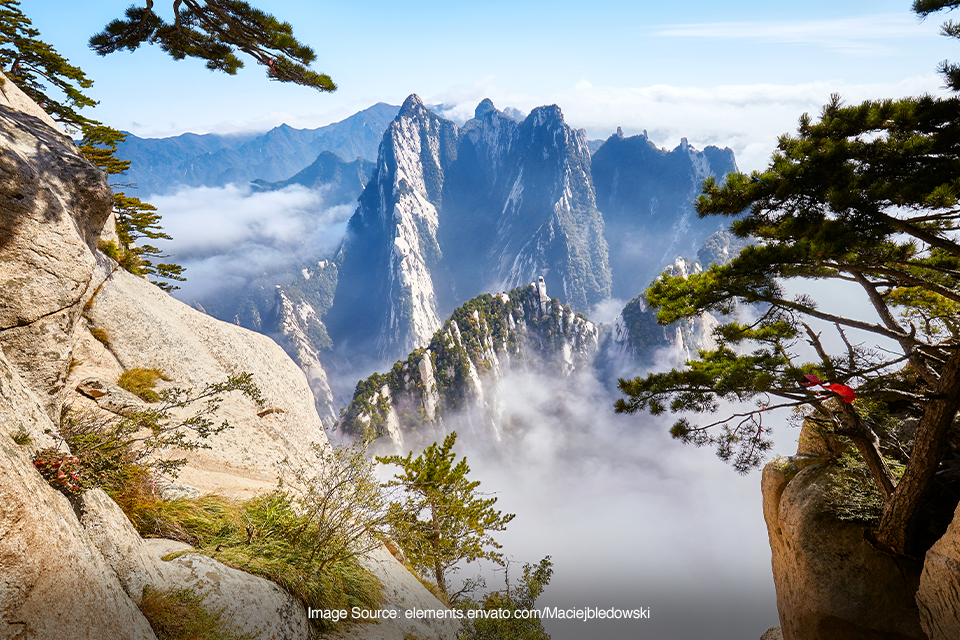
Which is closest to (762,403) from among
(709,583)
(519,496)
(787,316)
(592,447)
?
(787,316)

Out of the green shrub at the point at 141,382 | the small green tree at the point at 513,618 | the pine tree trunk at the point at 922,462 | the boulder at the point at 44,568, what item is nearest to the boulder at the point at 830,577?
the pine tree trunk at the point at 922,462

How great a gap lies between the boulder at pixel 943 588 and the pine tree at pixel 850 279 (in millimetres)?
849

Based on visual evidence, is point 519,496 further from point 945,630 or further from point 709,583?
point 945,630

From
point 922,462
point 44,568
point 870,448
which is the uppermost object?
point 870,448

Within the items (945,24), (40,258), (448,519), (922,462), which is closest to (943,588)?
(922,462)

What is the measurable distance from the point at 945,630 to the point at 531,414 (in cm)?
15937

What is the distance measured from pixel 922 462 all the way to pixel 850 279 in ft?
12.0

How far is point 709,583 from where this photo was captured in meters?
184

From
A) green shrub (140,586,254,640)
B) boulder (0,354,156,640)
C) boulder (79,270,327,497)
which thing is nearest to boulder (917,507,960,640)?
green shrub (140,586,254,640)

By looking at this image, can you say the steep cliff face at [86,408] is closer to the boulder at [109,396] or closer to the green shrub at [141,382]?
the boulder at [109,396]

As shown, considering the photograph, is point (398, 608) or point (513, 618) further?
point (513, 618)

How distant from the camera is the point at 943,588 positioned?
25.1 ft

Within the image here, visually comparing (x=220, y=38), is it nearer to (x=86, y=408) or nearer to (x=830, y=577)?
(x=86, y=408)

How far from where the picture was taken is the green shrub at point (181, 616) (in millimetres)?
4270
